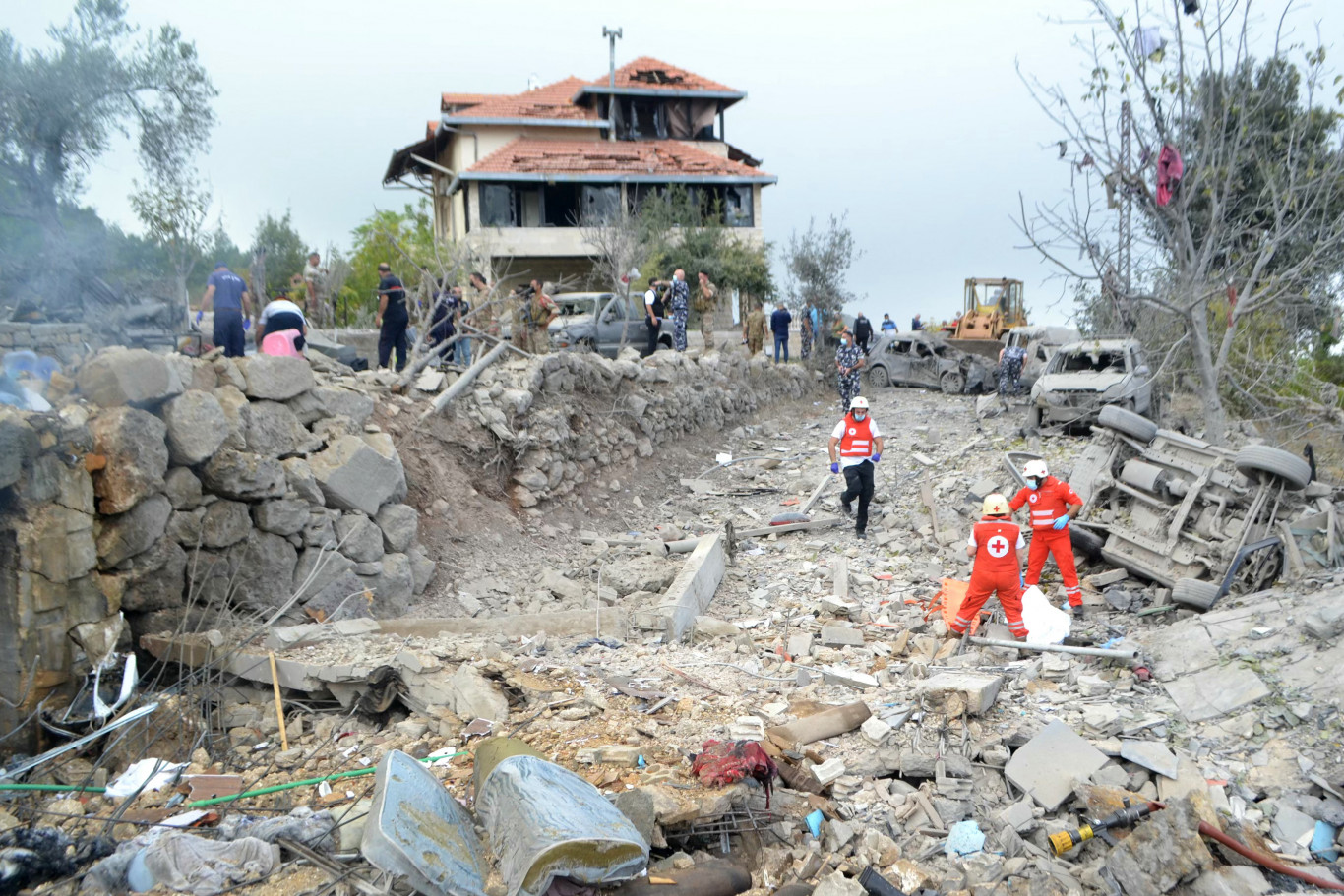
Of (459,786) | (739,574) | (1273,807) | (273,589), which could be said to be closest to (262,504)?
(273,589)

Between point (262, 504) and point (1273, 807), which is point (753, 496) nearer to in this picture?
point (262, 504)

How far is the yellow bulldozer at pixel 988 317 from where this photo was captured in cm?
2412

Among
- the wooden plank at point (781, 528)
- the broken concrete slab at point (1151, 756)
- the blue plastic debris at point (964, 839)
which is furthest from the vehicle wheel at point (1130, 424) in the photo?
the blue plastic debris at point (964, 839)

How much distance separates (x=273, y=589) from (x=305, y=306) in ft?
33.0

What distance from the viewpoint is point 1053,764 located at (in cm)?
485

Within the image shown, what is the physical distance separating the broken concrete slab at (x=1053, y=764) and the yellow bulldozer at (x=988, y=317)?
20.1 m

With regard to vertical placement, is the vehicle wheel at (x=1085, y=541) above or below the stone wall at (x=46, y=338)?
below

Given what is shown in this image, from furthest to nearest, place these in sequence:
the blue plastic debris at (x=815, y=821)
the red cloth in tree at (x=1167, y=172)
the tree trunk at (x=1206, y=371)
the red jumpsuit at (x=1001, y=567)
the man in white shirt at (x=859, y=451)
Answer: the man in white shirt at (x=859, y=451)
the tree trunk at (x=1206, y=371)
the red cloth in tree at (x=1167, y=172)
the red jumpsuit at (x=1001, y=567)
the blue plastic debris at (x=815, y=821)

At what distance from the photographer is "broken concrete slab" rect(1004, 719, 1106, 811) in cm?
471

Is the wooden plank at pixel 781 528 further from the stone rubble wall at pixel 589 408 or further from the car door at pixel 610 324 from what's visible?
the car door at pixel 610 324

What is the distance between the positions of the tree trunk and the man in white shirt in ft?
11.9

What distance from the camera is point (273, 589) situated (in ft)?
25.1

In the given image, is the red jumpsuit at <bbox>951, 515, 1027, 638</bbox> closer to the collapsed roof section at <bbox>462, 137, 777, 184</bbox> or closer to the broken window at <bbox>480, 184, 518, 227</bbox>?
the collapsed roof section at <bbox>462, 137, 777, 184</bbox>

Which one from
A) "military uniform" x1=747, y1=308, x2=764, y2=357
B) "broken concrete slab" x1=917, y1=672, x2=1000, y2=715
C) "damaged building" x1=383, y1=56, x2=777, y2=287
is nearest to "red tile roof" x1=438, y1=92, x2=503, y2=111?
"damaged building" x1=383, y1=56, x2=777, y2=287
